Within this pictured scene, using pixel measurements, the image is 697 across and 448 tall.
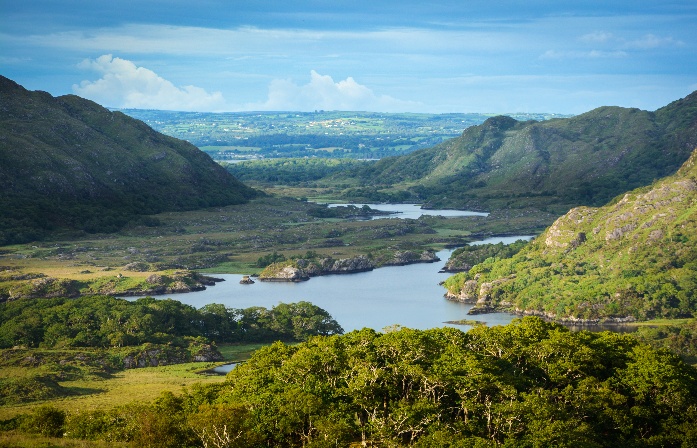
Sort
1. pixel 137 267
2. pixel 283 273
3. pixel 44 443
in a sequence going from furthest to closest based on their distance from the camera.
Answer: pixel 283 273, pixel 137 267, pixel 44 443

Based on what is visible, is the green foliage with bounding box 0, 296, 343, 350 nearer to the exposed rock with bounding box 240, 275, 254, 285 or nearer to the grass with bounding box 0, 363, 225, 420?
the grass with bounding box 0, 363, 225, 420

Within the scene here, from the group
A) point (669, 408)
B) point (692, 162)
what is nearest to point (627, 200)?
point (692, 162)

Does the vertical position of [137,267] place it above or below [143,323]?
below

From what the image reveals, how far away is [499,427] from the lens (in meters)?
50.7

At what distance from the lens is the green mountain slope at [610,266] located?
113 m

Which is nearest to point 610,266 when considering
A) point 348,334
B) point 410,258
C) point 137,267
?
point 410,258

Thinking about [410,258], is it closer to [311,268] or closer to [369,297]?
[311,268]

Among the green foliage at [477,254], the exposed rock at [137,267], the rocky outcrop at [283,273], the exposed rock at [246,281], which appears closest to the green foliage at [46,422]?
the exposed rock at [246,281]

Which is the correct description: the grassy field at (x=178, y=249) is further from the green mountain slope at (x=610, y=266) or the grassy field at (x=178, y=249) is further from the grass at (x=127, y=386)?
the grass at (x=127, y=386)

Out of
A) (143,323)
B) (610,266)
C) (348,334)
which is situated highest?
(348,334)

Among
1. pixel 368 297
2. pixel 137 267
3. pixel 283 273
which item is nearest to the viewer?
pixel 368 297

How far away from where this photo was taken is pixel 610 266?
124m

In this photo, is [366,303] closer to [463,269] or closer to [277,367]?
[463,269]

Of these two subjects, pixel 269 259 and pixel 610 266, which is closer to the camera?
pixel 610 266
